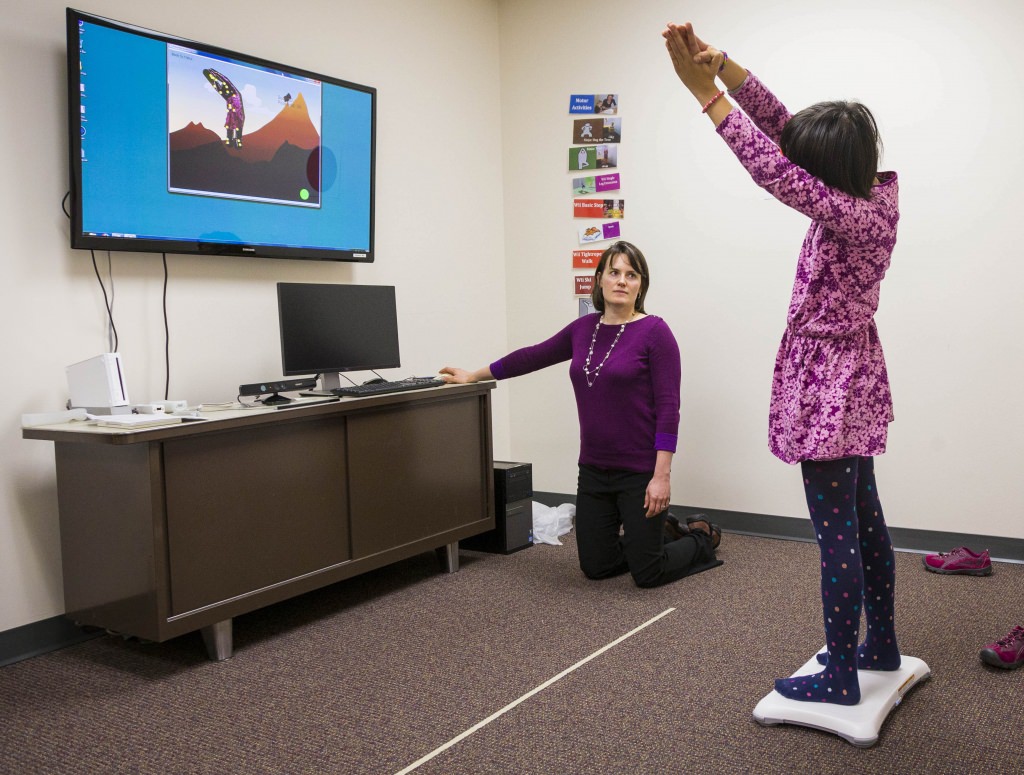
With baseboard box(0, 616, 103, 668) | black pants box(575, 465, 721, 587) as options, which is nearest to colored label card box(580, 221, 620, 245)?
black pants box(575, 465, 721, 587)

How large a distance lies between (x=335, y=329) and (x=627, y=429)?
1072 mm

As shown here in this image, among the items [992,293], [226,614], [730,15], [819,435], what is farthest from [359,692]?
[730,15]

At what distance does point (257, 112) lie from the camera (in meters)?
2.88

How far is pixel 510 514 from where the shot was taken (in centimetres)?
336

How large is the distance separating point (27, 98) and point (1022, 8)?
3.23m

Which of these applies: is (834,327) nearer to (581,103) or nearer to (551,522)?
(551,522)

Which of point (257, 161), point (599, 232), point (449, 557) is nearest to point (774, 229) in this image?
point (599, 232)

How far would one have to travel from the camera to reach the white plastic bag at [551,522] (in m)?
3.56

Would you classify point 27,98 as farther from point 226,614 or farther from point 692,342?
point 692,342

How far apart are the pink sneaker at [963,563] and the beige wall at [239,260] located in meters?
2.03

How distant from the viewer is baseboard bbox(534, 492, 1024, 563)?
121 inches

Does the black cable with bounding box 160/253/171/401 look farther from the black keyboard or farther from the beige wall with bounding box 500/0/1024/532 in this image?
the beige wall with bounding box 500/0/1024/532

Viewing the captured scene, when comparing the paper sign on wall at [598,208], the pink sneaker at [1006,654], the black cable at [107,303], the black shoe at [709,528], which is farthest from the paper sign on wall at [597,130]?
the pink sneaker at [1006,654]

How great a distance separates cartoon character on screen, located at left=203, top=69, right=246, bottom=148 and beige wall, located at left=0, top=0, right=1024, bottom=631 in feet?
0.73
